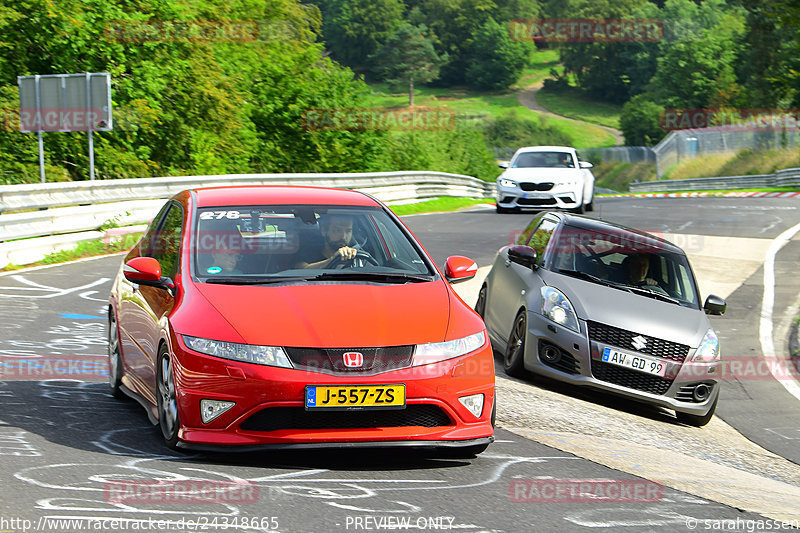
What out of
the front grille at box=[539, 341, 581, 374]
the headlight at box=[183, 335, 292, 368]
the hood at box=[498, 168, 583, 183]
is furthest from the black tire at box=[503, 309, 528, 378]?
the hood at box=[498, 168, 583, 183]

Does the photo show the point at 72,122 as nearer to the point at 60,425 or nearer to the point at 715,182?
the point at 60,425

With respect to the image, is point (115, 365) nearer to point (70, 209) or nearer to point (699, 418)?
point (699, 418)

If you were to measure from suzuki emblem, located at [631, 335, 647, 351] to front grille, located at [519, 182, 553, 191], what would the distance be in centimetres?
1647

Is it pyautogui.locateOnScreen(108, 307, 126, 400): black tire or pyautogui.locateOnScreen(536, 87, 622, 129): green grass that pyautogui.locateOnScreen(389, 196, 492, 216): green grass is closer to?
pyautogui.locateOnScreen(108, 307, 126, 400): black tire

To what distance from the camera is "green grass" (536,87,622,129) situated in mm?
156250

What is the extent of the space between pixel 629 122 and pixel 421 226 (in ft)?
356

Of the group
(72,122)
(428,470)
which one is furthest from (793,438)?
(72,122)

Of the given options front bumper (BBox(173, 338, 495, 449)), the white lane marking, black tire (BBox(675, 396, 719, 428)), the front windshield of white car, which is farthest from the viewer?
the front windshield of white car

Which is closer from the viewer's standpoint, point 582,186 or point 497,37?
point 582,186

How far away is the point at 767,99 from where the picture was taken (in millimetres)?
86500

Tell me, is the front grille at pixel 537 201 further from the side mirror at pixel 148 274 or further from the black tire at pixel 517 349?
the side mirror at pixel 148 274

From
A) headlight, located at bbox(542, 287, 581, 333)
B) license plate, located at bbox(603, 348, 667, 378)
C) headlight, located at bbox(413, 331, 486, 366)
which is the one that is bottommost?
license plate, located at bbox(603, 348, 667, 378)

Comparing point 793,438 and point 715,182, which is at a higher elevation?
point 793,438

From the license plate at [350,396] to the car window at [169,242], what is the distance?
1.52m
